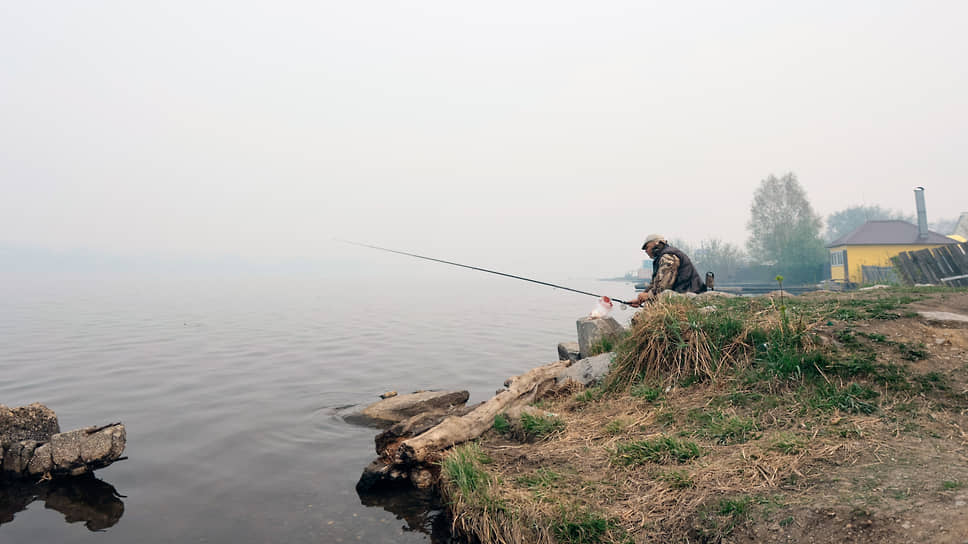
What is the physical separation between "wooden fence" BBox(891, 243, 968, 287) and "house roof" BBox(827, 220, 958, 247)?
26.1m

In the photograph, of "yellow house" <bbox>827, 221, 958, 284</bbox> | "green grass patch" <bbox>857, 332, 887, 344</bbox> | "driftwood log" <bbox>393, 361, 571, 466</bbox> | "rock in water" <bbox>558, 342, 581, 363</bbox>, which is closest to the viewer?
"driftwood log" <bbox>393, 361, 571, 466</bbox>

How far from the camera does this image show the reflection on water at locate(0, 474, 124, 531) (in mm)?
6023

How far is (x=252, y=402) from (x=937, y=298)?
12474 mm

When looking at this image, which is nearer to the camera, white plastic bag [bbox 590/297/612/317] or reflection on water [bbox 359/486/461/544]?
reflection on water [bbox 359/486/461/544]

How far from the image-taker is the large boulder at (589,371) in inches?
322

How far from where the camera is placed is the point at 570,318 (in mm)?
34469

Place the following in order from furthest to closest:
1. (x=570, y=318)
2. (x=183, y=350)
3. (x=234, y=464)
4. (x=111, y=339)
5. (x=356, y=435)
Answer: (x=570, y=318) < (x=111, y=339) < (x=183, y=350) < (x=356, y=435) < (x=234, y=464)

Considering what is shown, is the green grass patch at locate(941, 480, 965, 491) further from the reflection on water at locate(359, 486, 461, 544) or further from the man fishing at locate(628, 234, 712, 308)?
the man fishing at locate(628, 234, 712, 308)

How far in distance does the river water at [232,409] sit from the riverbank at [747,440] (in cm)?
146

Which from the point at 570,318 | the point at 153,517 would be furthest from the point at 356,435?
the point at 570,318

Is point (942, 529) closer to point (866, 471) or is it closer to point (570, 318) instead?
point (866, 471)

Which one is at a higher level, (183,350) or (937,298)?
(937,298)

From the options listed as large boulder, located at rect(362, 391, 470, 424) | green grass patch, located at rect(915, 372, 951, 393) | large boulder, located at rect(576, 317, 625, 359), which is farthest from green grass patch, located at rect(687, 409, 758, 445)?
large boulder, located at rect(362, 391, 470, 424)

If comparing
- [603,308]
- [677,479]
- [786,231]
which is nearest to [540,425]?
[677,479]
